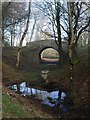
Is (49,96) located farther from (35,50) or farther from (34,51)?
(35,50)

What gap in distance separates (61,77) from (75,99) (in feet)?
A: 26.8

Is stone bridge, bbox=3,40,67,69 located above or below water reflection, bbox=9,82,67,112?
above

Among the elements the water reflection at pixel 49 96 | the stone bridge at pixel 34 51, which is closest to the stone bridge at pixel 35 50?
the stone bridge at pixel 34 51

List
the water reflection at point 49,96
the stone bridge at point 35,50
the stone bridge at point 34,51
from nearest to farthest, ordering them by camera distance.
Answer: the water reflection at point 49,96 → the stone bridge at point 34,51 → the stone bridge at point 35,50

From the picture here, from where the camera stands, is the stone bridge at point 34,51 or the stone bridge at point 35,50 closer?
the stone bridge at point 34,51

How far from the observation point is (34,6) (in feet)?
107

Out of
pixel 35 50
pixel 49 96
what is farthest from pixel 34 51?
pixel 49 96

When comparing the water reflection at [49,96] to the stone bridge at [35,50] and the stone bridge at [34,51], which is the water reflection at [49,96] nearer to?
the stone bridge at [34,51]

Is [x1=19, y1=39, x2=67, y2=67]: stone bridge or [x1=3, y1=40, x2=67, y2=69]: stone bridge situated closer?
[x1=3, y1=40, x2=67, y2=69]: stone bridge

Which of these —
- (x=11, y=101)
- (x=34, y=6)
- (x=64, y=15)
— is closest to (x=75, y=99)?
(x=11, y=101)

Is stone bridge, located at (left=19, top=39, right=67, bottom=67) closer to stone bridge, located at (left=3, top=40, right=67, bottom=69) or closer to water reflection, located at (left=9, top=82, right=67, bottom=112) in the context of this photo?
stone bridge, located at (left=3, top=40, right=67, bottom=69)

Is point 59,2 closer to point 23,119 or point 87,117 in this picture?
point 87,117

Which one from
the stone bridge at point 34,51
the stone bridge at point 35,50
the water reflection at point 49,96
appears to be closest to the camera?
the water reflection at point 49,96

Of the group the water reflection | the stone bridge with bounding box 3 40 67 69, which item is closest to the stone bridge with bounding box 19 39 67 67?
the stone bridge with bounding box 3 40 67 69
